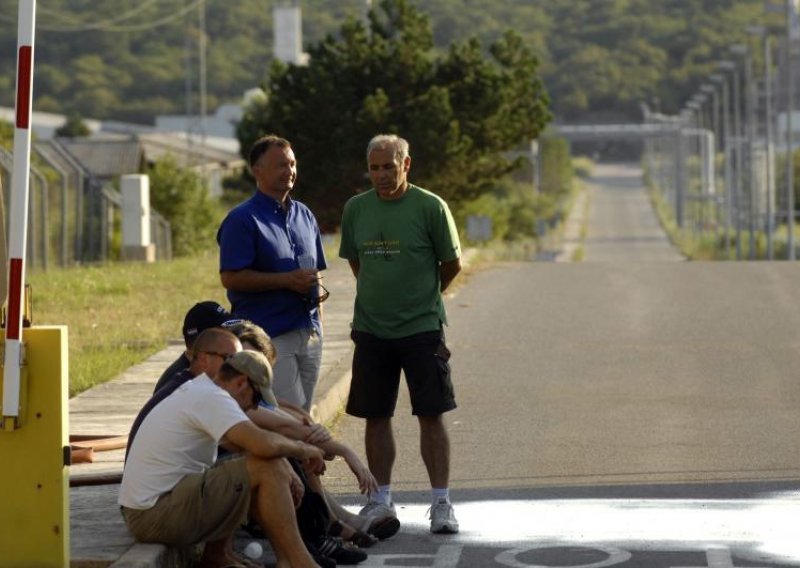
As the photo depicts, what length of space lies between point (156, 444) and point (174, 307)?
1306 cm

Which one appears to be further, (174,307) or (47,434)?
(174,307)

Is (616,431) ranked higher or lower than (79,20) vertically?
lower

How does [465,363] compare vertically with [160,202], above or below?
below

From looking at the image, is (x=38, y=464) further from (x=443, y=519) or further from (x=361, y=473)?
→ (x=443, y=519)

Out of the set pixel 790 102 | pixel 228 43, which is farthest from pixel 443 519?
pixel 228 43

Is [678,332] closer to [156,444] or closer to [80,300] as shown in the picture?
[80,300]

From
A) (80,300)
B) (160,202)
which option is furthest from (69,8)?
(80,300)

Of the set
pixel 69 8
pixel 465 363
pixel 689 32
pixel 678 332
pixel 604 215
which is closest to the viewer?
pixel 465 363

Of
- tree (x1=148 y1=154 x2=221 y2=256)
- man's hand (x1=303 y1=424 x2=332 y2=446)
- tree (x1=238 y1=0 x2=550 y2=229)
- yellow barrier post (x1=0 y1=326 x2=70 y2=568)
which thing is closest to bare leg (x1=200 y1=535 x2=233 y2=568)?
man's hand (x1=303 y1=424 x2=332 y2=446)

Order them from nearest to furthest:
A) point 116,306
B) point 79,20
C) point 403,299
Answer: point 403,299 → point 116,306 → point 79,20

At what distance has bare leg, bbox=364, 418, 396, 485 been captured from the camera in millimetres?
9609

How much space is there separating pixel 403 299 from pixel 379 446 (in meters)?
0.78

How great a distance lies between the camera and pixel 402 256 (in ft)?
30.7

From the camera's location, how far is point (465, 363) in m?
16.5
